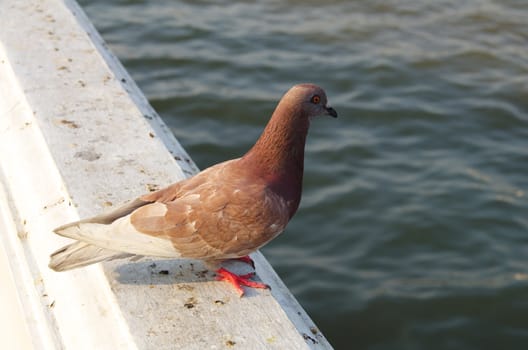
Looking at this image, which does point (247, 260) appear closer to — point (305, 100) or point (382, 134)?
point (305, 100)

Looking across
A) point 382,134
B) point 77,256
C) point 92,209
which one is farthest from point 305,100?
point 382,134

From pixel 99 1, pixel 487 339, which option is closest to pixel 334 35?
pixel 99 1

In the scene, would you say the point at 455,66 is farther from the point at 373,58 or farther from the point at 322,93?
the point at 322,93

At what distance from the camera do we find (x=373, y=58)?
Answer: 8.50 metres

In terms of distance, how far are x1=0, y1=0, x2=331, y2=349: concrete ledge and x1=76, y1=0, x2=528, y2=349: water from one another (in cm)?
225

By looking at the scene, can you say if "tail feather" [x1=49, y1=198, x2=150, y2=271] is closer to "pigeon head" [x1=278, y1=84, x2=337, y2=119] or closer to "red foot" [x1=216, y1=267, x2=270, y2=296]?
"red foot" [x1=216, y1=267, x2=270, y2=296]

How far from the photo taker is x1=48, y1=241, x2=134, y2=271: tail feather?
109 inches

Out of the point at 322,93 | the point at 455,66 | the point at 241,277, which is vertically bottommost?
the point at 455,66

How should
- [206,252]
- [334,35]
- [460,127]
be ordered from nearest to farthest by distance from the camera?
1. [206,252]
2. [460,127]
3. [334,35]

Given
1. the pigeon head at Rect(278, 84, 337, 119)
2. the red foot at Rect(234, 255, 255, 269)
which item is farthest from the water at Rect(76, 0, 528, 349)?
the pigeon head at Rect(278, 84, 337, 119)

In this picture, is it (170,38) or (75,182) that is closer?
(75,182)

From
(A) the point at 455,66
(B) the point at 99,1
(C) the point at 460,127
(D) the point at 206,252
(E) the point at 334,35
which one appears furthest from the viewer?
(B) the point at 99,1

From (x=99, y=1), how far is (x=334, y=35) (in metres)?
3.19

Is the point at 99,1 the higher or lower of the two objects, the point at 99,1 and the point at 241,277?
the lower
